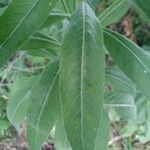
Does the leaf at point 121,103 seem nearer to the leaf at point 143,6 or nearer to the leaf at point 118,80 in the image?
the leaf at point 118,80

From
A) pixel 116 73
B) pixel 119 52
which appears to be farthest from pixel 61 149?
pixel 119 52

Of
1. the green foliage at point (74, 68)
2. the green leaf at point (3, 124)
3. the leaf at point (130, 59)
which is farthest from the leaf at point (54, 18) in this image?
the green leaf at point (3, 124)

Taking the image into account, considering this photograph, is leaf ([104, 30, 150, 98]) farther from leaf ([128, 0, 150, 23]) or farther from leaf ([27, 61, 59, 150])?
leaf ([128, 0, 150, 23])

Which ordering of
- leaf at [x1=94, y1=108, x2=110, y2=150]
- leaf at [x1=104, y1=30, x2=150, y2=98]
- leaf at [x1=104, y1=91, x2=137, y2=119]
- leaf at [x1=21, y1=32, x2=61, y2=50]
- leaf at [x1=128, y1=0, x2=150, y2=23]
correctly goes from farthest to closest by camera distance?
leaf at [x1=104, y1=91, x2=137, y2=119]
leaf at [x1=94, y1=108, x2=110, y2=150]
leaf at [x1=21, y1=32, x2=61, y2=50]
leaf at [x1=104, y1=30, x2=150, y2=98]
leaf at [x1=128, y1=0, x2=150, y2=23]

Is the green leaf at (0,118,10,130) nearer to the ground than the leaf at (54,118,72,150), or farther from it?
nearer to the ground

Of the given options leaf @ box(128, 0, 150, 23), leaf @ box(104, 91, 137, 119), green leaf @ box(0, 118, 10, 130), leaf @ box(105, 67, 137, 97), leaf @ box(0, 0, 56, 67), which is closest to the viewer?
leaf @ box(128, 0, 150, 23)

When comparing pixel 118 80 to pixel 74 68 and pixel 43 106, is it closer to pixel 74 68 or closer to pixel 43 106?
pixel 43 106

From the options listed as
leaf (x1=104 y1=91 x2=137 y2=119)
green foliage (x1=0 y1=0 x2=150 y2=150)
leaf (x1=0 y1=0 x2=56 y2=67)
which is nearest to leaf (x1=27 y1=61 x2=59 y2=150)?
green foliage (x1=0 y1=0 x2=150 y2=150)

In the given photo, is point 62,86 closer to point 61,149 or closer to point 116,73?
point 116,73
